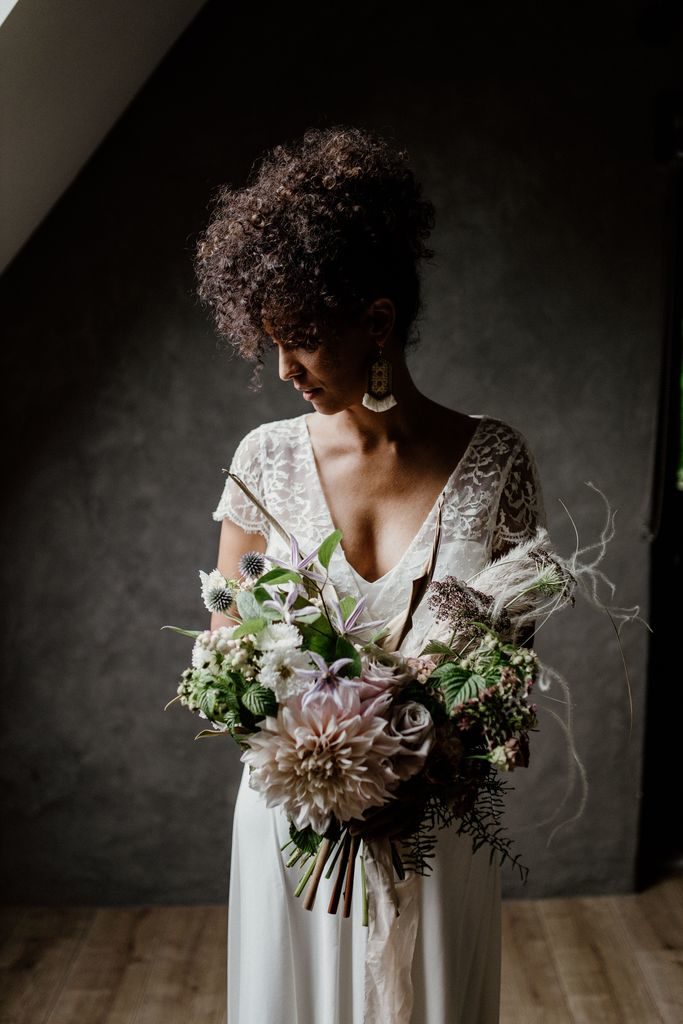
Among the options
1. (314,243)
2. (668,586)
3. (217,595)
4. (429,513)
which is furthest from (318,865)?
(668,586)

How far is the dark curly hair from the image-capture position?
1.59m

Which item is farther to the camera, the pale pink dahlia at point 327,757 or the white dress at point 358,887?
the white dress at point 358,887

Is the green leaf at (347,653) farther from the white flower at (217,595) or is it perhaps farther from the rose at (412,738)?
the white flower at (217,595)

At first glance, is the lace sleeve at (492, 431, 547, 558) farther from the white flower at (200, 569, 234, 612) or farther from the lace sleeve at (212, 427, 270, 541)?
the white flower at (200, 569, 234, 612)

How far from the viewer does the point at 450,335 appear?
2.89m

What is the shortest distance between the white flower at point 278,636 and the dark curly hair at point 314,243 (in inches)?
19.8

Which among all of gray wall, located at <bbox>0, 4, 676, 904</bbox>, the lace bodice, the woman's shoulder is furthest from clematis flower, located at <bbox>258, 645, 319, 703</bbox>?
gray wall, located at <bbox>0, 4, 676, 904</bbox>

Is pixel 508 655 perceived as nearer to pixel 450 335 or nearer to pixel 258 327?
pixel 258 327

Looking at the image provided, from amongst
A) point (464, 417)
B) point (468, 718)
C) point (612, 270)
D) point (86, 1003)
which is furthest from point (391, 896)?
point (612, 270)

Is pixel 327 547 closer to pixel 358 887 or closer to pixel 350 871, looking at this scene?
pixel 350 871

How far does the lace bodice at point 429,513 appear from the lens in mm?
1736

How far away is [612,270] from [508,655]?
181cm

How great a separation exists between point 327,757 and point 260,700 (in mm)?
118

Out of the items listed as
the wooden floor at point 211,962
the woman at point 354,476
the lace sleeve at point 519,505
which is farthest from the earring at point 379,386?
the wooden floor at point 211,962
